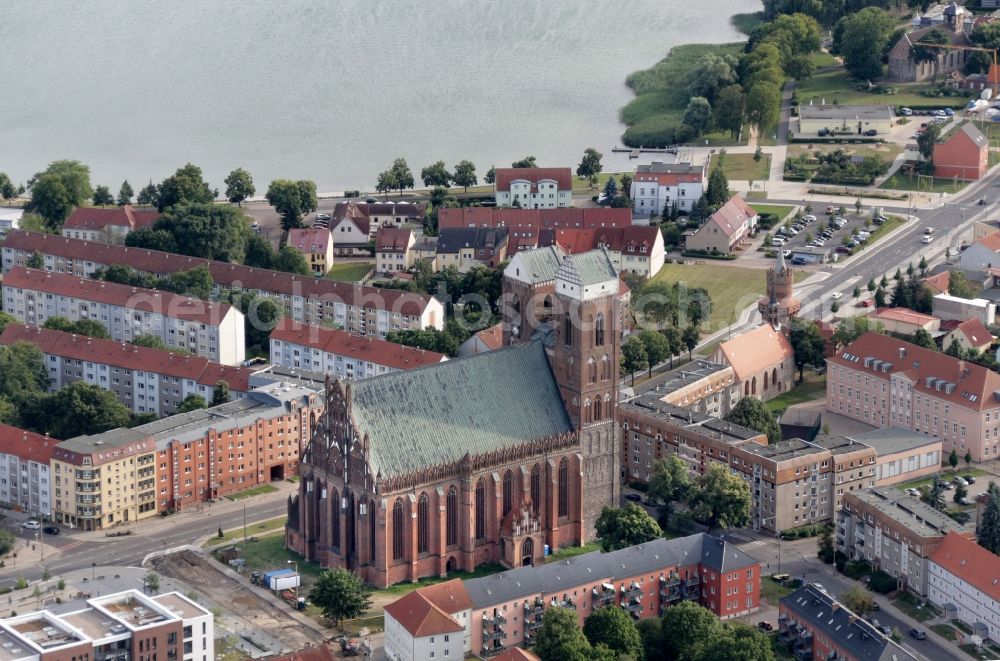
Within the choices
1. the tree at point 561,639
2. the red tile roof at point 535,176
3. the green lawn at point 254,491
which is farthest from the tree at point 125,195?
the tree at point 561,639

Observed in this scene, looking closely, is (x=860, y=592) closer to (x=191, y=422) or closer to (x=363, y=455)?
(x=363, y=455)

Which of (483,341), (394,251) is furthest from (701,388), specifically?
(394,251)

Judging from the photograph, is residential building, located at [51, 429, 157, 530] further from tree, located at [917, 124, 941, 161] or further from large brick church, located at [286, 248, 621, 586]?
tree, located at [917, 124, 941, 161]

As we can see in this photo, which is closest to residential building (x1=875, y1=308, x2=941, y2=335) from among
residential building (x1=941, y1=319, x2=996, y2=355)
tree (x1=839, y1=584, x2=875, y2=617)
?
residential building (x1=941, y1=319, x2=996, y2=355)

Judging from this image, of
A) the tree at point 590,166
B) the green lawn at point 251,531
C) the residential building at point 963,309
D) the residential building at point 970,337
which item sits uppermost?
the tree at point 590,166

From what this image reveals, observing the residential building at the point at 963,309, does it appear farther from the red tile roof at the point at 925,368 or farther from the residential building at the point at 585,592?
the residential building at the point at 585,592

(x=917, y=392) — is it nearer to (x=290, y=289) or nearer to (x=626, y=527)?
(x=626, y=527)
